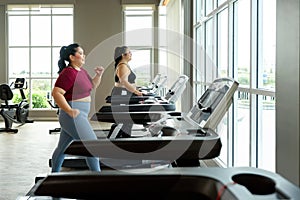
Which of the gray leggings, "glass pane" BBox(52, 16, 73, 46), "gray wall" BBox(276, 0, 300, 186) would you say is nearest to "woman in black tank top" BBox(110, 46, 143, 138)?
the gray leggings

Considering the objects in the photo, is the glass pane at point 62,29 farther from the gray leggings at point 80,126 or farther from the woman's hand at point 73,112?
the woman's hand at point 73,112

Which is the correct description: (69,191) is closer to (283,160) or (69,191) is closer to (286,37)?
(283,160)

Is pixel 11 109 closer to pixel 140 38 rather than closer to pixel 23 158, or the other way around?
pixel 23 158

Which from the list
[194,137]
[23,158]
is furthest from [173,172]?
[23,158]

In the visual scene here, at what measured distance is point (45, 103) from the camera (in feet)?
37.9

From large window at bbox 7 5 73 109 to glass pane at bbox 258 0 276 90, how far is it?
28.5 feet

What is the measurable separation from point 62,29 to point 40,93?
1695 mm

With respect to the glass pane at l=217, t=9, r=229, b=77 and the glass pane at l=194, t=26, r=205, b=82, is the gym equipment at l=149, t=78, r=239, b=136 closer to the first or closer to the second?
the glass pane at l=217, t=9, r=229, b=77

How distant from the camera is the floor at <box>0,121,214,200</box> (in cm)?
452

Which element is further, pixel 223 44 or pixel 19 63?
pixel 19 63

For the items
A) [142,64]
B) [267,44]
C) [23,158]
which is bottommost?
[23,158]

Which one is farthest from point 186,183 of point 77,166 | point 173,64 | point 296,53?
point 173,64

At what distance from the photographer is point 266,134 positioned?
317 centimetres

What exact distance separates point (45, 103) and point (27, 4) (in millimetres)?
2454
